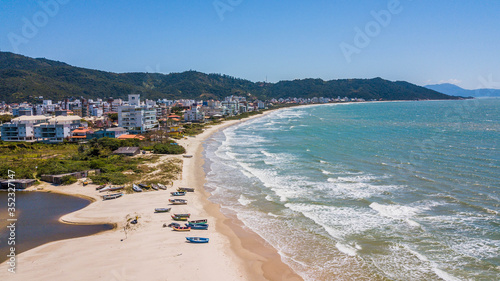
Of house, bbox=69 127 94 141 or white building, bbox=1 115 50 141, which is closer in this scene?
white building, bbox=1 115 50 141

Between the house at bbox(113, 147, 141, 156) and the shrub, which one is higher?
the house at bbox(113, 147, 141, 156)

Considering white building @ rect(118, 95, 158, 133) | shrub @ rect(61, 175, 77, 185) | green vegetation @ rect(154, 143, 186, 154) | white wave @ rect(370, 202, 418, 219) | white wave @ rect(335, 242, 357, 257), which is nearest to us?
white wave @ rect(335, 242, 357, 257)

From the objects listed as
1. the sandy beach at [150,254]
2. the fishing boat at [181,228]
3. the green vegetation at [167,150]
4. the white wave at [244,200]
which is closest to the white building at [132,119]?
the green vegetation at [167,150]

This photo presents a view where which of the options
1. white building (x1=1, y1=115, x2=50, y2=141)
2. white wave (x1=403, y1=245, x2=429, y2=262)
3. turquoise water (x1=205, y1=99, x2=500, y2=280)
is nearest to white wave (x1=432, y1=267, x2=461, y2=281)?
turquoise water (x1=205, y1=99, x2=500, y2=280)

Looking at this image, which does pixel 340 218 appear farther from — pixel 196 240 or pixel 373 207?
pixel 196 240

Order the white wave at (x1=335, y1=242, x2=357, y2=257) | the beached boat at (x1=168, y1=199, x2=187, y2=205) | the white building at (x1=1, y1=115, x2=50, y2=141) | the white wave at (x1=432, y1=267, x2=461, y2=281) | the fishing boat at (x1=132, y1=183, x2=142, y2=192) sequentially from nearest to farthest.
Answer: the white wave at (x1=432, y1=267, x2=461, y2=281)
the white wave at (x1=335, y1=242, x2=357, y2=257)
the beached boat at (x1=168, y1=199, x2=187, y2=205)
the fishing boat at (x1=132, y1=183, x2=142, y2=192)
the white building at (x1=1, y1=115, x2=50, y2=141)

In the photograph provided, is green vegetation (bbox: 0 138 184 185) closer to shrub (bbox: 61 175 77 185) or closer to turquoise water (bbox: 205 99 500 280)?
shrub (bbox: 61 175 77 185)

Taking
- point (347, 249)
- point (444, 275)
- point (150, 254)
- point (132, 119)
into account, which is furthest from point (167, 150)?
point (444, 275)

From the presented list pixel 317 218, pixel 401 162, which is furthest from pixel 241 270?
pixel 401 162

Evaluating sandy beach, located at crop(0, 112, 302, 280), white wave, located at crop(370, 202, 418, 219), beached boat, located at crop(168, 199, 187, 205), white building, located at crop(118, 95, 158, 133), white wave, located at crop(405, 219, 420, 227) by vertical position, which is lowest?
sandy beach, located at crop(0, 112, 302, 280)
